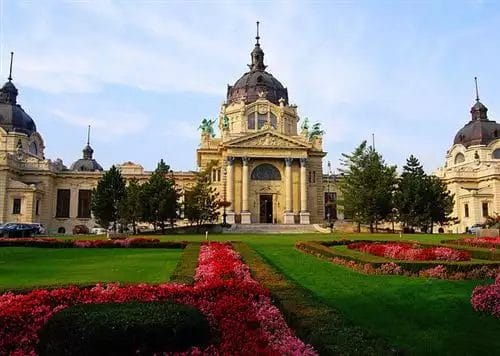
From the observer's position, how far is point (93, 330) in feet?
20.3

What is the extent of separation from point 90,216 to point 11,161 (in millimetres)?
12876

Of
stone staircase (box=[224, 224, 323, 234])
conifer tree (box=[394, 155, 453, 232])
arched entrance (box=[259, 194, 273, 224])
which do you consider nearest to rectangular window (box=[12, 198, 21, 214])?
stone staircase (box=[224, 224, 323, 234])

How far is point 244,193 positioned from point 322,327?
176 ft

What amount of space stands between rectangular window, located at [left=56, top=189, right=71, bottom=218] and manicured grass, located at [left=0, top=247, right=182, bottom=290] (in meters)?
47.0

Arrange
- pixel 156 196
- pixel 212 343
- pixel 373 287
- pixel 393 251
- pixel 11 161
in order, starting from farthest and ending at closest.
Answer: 1. pixel 11 161
2. pixel 156 196
3. pixel 393 251
4. pixel 373 287
5. pixel 212 343

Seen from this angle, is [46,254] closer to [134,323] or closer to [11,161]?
[134,323]

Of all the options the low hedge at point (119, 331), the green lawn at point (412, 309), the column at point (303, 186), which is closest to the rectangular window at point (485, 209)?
the column at point (303, 186)

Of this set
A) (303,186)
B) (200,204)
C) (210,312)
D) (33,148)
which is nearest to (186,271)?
(210,312)

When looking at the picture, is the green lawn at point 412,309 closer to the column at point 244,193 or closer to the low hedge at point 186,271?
the low hedge at point 186,271

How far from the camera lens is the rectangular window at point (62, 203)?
6800 cm

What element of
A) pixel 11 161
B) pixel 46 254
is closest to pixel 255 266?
pixel 46 254

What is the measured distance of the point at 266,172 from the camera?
6406 centimetres

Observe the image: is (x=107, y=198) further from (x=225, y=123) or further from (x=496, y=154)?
(x=496, y=154)

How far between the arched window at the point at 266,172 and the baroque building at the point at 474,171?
22.8 metres
